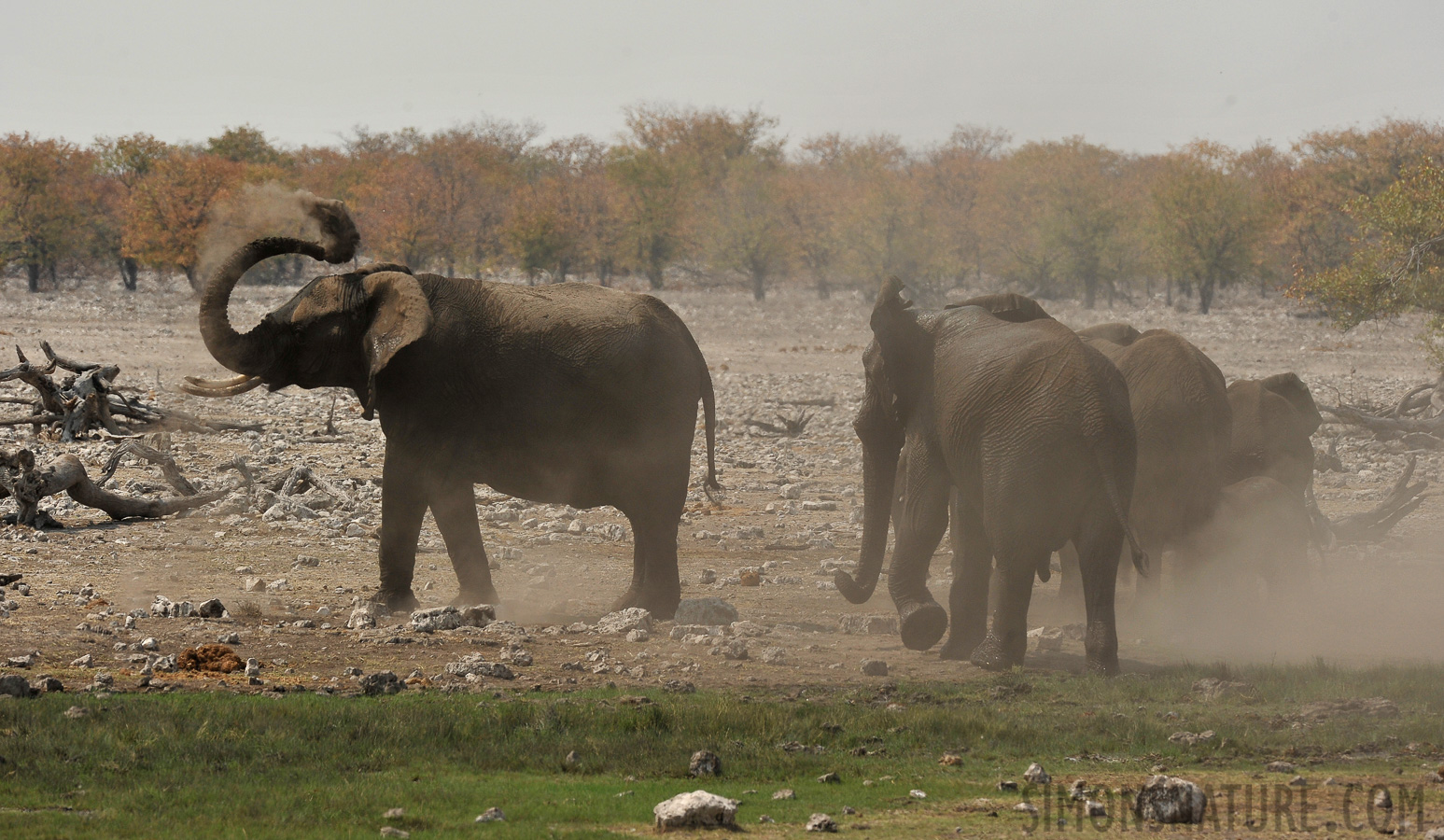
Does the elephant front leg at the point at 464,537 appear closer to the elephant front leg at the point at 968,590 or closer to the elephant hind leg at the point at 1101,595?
the elephant front leg at the point at 968,590

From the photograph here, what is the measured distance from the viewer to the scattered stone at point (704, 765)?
721 centimetres

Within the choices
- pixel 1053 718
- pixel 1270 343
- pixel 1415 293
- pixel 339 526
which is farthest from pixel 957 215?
pixel 1053 718

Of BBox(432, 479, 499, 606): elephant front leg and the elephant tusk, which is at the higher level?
the elephant tusk

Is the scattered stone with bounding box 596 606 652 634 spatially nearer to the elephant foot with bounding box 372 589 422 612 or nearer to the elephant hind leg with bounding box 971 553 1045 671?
the elephant foot with bounding box 372 589 422 612

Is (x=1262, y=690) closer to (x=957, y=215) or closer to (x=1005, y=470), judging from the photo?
(x=1005, y=470)

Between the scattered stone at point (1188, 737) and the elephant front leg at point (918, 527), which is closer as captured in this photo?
the scattered stone at point (1188, 737)

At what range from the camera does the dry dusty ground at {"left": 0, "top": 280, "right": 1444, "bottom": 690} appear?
33.2ft

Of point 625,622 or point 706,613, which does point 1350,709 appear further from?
point 625,622

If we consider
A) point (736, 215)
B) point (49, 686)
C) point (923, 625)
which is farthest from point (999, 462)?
point (736, 215)

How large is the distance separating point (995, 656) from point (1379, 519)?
8.29 m

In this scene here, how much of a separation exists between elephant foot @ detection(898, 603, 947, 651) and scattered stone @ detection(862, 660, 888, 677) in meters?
0.71

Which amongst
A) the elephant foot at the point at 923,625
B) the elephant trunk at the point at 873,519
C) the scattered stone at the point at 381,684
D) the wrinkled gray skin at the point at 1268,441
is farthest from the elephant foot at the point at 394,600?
the wrinkled gray skin at the point at 1268,441

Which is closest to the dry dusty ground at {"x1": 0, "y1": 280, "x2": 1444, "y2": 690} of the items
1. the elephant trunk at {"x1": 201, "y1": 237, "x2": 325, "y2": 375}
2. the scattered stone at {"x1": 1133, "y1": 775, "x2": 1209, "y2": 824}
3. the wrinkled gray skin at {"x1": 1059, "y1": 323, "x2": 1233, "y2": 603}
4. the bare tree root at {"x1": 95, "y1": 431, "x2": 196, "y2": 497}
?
the bare tree root at {"x1": 95, "y1": 431, "x2": 196, "y2": 497}

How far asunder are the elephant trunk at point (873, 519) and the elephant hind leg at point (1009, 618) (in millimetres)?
1656
